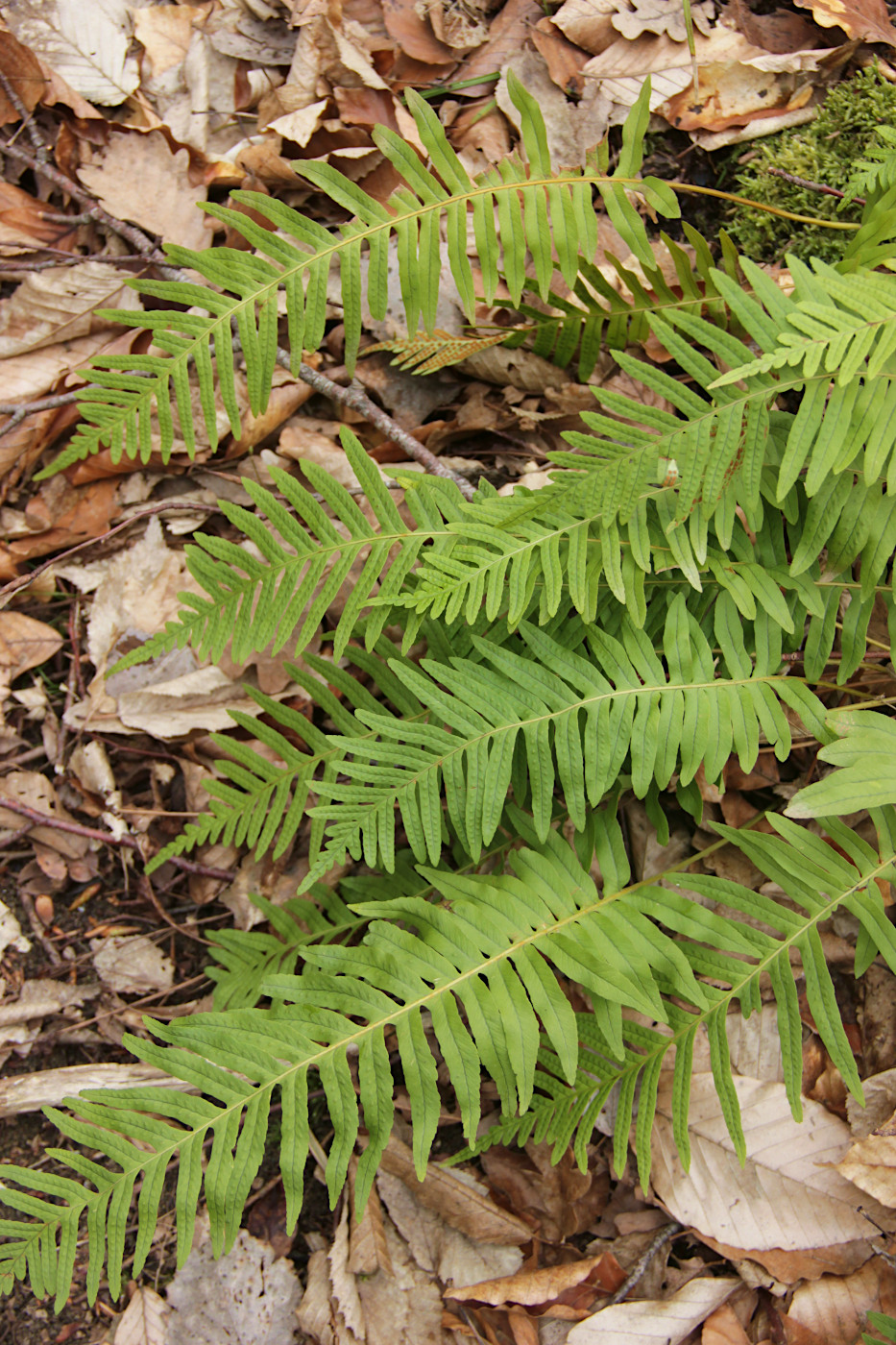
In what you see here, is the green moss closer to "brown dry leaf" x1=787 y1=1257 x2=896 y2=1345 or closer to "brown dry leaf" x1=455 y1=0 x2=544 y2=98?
"brown dry leaf" x1=455 y1=0 x2=544 y2=98

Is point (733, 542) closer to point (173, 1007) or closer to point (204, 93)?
point (173, 1007)

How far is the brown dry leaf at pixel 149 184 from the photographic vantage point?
2.42 metres

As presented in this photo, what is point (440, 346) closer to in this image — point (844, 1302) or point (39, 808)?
point (39, 808)

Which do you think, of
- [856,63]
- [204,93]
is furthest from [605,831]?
[204,93]

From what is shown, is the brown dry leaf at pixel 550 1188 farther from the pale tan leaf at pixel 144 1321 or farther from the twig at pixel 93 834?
the twig at pixel 93 834

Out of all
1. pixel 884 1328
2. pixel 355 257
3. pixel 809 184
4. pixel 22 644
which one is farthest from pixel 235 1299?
pixel 809 184

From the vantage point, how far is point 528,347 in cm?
230

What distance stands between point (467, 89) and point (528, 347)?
0.86 m

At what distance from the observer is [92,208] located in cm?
240

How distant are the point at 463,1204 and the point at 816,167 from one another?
2649mm

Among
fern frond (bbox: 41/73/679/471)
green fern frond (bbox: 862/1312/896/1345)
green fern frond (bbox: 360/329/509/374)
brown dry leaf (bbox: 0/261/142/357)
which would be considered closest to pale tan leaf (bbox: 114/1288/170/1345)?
green fern frond (bbox: 862/1312/896/1345)

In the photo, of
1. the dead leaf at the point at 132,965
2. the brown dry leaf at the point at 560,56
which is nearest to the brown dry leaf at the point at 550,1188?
the dead leaf at the point at 132,965

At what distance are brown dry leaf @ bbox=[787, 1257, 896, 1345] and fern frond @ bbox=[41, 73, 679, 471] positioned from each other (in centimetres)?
213

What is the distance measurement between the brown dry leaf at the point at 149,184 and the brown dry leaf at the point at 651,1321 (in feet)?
9.23
